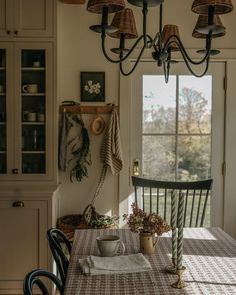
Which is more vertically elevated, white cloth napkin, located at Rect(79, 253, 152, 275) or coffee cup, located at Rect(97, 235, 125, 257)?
coffee cup, located at Rect(97, 235, 125, 257)

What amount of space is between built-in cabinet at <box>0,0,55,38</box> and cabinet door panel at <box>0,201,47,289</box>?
54.0 inches

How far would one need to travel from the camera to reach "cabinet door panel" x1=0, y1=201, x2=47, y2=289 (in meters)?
3.22

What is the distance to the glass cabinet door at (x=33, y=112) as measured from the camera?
3324 mm

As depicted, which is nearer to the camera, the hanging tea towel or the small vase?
the small vase

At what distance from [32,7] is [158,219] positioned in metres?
2.08

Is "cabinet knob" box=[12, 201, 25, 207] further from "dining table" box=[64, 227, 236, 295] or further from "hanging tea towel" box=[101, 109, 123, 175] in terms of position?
"dining table" box=[64, 227, 236, 295]

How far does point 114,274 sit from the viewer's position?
1.74 meters

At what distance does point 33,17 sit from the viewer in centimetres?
325

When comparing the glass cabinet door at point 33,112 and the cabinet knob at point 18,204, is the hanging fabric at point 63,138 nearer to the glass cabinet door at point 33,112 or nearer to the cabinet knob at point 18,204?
the glass cabinet door at point 33,112

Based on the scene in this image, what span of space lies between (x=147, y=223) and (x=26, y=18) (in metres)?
2.03

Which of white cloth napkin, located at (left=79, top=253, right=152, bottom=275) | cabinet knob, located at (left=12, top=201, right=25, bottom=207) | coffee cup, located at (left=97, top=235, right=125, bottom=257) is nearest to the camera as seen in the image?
white cloth napkin, located at (left=79, top=253, right=152, bottom=275)

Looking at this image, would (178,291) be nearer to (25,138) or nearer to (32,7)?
(25,138)

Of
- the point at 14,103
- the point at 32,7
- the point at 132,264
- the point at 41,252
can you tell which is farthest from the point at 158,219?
the point at 32,7

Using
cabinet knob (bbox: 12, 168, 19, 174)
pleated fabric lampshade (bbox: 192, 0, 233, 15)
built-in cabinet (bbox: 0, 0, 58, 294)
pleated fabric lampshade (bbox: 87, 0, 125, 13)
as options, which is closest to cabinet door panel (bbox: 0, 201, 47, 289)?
built-in cabinet (bbox: 0, 0, 58, 294)
